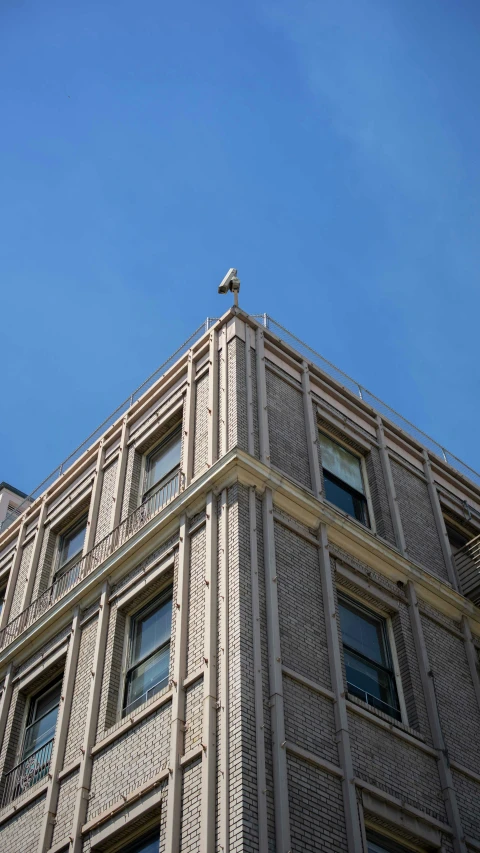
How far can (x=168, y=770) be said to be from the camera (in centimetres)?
1521

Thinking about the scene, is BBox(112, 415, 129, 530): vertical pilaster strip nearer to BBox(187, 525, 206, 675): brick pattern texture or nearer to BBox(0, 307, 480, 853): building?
BBox(0, 307, 480, 853): building

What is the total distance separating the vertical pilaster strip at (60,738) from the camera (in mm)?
16797

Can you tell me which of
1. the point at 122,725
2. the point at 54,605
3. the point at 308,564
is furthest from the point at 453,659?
the point at 54,605

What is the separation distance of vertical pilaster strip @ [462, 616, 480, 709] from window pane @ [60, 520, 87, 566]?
349 inches

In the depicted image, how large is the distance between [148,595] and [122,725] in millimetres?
2891

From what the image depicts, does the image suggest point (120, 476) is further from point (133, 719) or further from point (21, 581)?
point (133, 719)

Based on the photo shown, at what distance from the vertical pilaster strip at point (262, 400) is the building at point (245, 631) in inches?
1.8

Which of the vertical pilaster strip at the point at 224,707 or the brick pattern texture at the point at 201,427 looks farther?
the brick pattern texture at the point at 201,427

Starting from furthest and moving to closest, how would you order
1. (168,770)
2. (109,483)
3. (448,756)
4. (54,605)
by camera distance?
(109,483) < (54,605) < (448,756) < (168,770)

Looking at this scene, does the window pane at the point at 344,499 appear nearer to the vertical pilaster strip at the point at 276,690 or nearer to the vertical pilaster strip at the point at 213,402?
the vertical pilaster strip at the point at 213,402

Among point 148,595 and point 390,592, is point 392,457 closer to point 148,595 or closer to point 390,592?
point 390,592

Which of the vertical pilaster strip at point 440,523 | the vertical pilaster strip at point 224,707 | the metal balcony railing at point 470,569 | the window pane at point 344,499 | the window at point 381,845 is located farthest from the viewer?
the vertical pilaster strip at point 440,523

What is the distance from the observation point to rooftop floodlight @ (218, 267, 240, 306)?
A: 23.3m

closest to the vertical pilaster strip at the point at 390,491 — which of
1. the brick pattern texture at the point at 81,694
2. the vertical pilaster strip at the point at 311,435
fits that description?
the vertical pilaster strip at the point at 311,435
